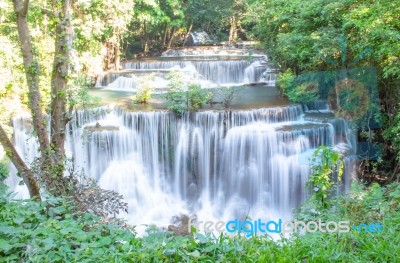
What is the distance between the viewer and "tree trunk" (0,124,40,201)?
447cm

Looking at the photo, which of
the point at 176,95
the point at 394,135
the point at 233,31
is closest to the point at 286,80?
the point at 176,95

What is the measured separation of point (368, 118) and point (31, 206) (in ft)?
24.0

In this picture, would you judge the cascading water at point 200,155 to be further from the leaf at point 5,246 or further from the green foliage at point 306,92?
the leaf at point 5,246

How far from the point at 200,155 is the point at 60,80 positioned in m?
4.78

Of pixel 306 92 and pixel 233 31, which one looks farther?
pixel 233 31

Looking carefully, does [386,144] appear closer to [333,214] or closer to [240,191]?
[240,191]

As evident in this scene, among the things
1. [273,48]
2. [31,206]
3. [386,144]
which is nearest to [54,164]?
[31,206]

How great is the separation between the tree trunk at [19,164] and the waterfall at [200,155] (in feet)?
13.0

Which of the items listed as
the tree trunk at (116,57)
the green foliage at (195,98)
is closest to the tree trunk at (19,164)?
the green foliage at (195,98)

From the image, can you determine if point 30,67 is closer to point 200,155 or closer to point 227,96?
point 200,155

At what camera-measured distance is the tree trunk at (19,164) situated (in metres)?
4.47

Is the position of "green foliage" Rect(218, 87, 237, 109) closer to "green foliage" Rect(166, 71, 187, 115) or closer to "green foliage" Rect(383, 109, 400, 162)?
"green foliage" Rect(166, 71, 187, 115)

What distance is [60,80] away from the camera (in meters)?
5.15

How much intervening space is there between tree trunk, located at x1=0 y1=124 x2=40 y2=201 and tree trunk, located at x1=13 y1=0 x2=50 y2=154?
33 cm
